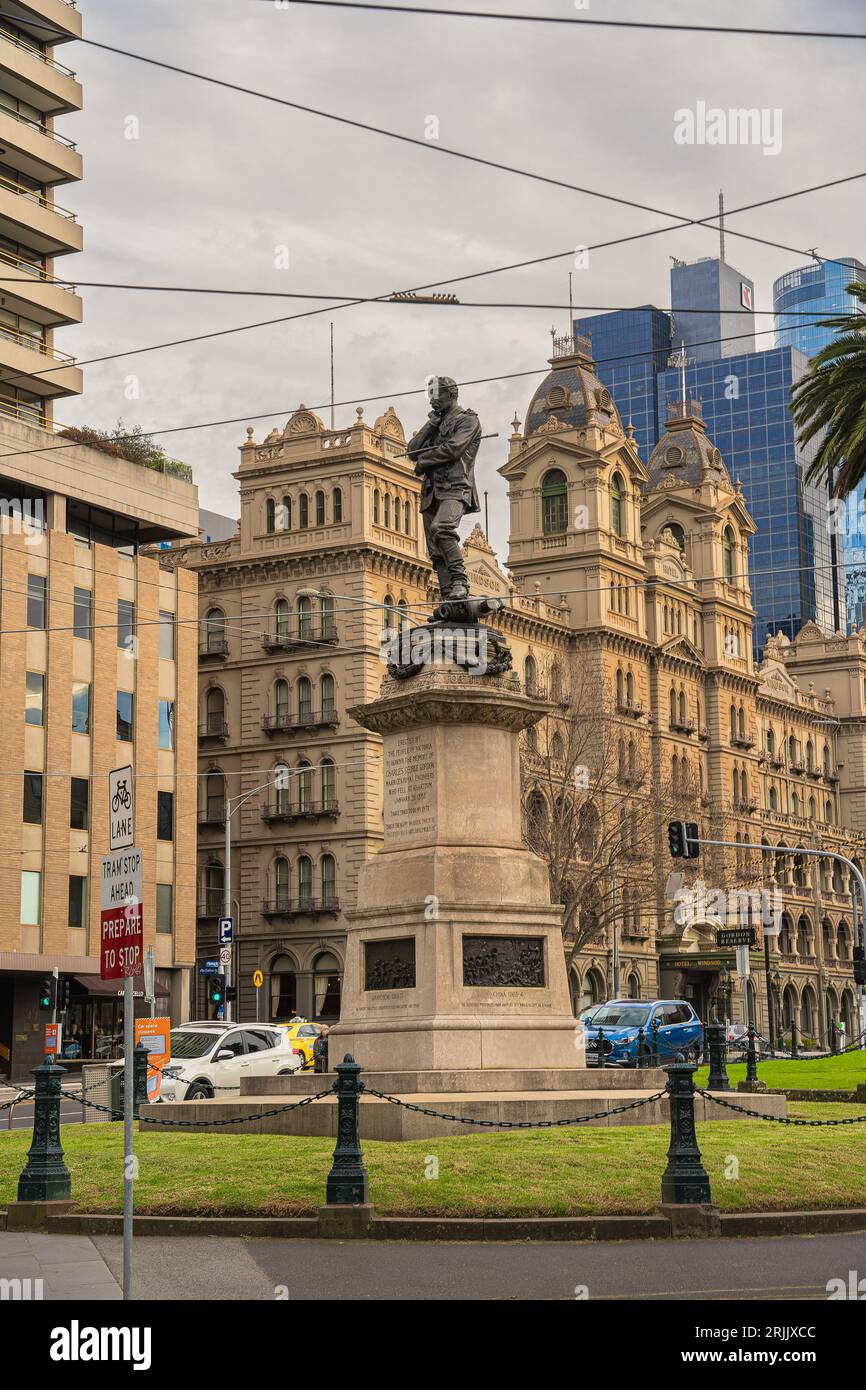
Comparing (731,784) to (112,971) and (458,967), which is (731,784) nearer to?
(458,967)

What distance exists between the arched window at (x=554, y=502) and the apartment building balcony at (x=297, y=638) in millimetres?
18321

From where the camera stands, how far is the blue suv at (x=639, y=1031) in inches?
1469

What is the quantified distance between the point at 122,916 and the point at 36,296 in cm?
5975

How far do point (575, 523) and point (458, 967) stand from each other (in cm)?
6617

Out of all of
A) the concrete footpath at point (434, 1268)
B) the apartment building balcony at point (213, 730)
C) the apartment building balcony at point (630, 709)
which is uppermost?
the apartment building balcony at point (630, 709)

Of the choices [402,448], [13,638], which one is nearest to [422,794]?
[13,638]

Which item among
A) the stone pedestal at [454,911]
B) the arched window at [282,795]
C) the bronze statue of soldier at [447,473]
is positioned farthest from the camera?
the arched window at [282,795]

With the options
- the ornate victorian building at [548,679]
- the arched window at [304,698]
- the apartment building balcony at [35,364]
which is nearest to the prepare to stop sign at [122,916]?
the ornate victorian building at [548,679]

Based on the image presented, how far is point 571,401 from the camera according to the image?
91.1 m

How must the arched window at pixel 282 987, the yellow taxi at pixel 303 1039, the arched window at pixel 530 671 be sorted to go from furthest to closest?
the arched window at pixel 530 671 → the arched window at pixel 282 987 → the yellow taxi at pixel 303 1039

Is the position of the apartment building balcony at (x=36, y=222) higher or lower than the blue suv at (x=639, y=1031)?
higher

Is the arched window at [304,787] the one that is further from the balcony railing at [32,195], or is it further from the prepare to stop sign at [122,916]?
the prepare to stop sign at [122,916]

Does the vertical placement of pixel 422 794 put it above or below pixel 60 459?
below
